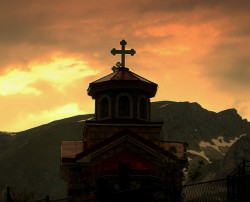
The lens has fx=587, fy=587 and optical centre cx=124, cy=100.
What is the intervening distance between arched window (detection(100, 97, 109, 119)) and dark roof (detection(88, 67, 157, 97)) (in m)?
0.74

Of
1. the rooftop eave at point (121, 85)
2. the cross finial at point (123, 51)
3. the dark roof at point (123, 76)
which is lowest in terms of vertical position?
the rooftop eave at point (121, 85)

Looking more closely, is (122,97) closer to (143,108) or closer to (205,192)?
(143,108)

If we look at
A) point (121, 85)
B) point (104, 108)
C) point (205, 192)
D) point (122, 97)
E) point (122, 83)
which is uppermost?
point (122, 83)

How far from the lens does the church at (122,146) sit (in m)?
30.2

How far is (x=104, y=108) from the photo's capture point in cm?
3672

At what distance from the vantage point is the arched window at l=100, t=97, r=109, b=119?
120 ft

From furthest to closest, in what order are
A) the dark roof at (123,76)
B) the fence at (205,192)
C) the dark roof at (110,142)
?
the dark roof at (123,76)
the dark roof at (110,142)
the fence at (205,192)

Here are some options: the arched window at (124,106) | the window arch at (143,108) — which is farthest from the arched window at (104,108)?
the window arch at (143,108)

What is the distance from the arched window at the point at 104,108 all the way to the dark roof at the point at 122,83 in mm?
745

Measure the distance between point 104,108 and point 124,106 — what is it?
130 cm

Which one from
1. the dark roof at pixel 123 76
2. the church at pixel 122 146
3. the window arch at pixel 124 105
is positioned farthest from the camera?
the dark roof at pixel 123 76

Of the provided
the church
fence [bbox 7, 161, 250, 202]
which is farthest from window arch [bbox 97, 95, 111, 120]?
fence [bbox 7, 161, 250, 202]

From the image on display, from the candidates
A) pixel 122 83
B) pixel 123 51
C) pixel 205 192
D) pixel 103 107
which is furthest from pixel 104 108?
pixel 205 192

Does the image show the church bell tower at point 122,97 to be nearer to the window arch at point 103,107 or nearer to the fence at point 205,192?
the window arch at point 103,107
